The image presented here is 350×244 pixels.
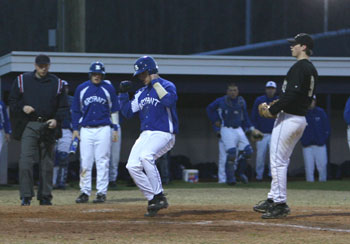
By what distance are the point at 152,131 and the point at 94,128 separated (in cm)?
259

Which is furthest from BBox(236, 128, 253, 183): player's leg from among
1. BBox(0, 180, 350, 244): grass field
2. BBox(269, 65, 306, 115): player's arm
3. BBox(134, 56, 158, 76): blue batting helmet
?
BBox(269, 65, 306, 115): player's arm

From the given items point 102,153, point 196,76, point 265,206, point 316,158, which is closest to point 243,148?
point 316,158

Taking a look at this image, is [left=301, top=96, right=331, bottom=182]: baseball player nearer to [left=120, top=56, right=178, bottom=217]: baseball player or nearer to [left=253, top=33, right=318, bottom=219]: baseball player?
[left=120, top=56, right=178, bottom=217]: baseball player

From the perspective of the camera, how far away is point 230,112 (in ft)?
50.4

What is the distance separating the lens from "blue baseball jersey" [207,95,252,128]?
1536 centimetres

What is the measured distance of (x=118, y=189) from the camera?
48.5ft

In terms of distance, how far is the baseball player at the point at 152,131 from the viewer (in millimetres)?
8664

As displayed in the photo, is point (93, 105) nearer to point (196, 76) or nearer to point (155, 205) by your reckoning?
point (155, 205)

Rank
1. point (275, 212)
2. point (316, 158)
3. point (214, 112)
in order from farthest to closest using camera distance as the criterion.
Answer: point (316, 158) → point (214, 112) → point (275, 212)

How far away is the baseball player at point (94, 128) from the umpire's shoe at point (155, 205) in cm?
253

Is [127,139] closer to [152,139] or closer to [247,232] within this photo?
[152,139]

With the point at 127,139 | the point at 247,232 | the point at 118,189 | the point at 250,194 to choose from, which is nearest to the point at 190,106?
the point at 127,139

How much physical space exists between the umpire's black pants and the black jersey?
351 centimetres

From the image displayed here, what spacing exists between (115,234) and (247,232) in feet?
3.93
